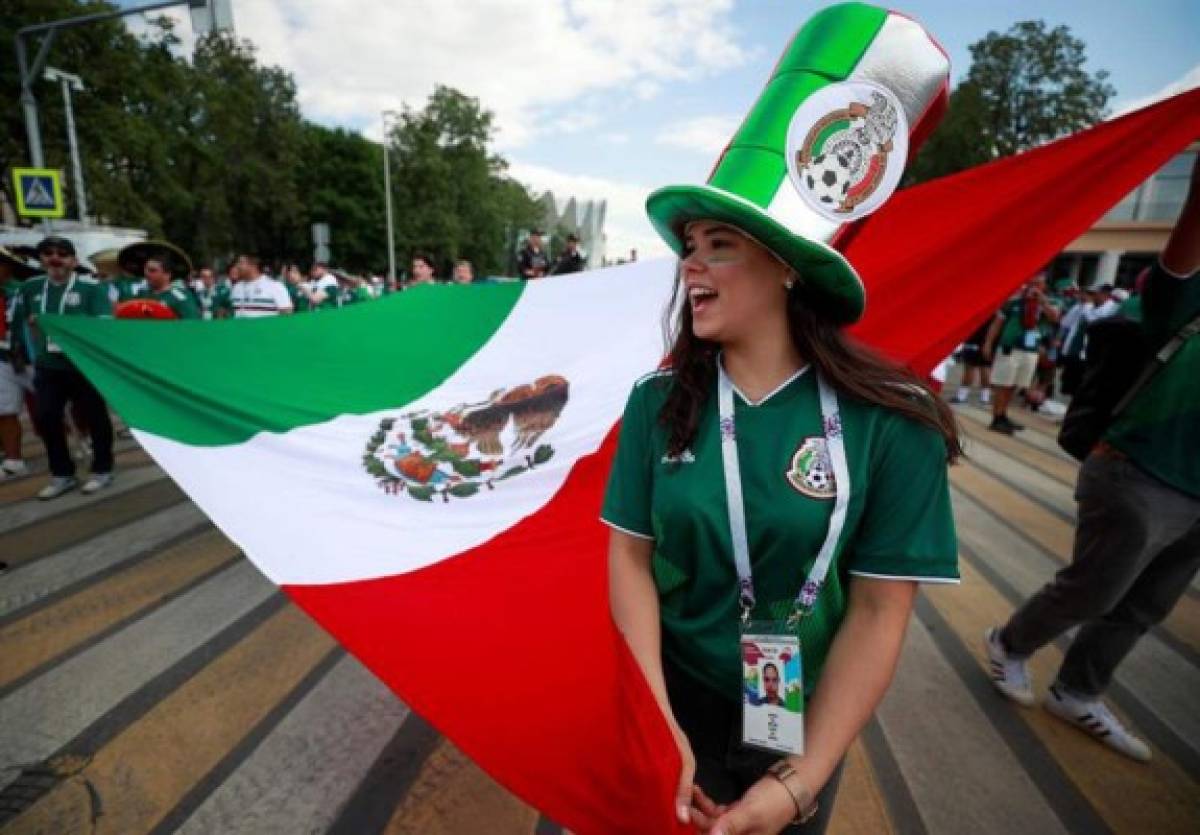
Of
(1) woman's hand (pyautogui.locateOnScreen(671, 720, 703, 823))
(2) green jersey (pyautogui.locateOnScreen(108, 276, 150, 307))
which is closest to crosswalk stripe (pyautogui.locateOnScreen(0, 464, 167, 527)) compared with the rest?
(2) green jersey (pyautogui.locateOnScreen(108, 276, 150, 307))

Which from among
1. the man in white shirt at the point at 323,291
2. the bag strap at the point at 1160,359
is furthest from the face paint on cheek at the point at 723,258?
the man in white shirt at the point at 323,291

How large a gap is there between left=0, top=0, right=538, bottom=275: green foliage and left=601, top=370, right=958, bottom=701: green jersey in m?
27.2

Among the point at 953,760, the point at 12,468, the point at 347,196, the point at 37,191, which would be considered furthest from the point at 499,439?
the point at 347,196

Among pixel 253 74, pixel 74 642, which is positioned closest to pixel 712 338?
pixel 74 642

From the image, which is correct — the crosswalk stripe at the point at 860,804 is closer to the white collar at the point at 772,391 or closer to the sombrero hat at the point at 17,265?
the white collar at the point at 772,391

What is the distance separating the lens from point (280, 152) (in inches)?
1380

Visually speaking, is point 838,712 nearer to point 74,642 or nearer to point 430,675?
point 430,675

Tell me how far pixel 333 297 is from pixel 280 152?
32244 mm

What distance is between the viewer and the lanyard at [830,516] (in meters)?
1.10

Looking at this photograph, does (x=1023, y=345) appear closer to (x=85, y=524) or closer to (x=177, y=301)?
(x=177, y=301)

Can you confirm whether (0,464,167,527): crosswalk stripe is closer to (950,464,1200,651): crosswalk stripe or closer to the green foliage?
(950,464,1200,651): crosswalk stripe

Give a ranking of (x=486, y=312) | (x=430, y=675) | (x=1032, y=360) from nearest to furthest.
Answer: (x=430, y=675), (x=486, y=312), (x=1032, y=360)

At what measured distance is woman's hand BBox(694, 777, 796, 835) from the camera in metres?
1.06

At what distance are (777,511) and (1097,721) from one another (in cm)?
251
